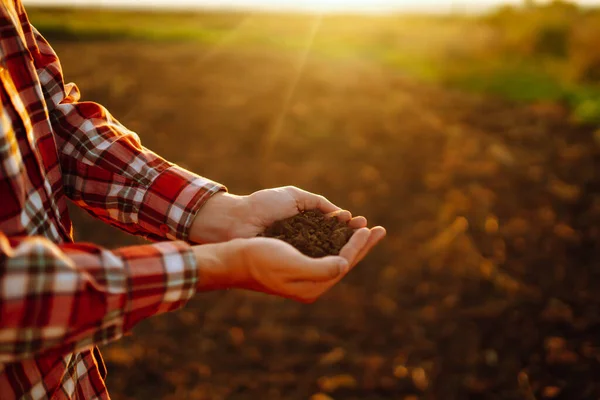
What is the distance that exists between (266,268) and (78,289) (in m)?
0.44

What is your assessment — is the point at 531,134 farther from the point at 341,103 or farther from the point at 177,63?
the point at 177,63

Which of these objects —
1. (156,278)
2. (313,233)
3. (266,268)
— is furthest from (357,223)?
(156,278)

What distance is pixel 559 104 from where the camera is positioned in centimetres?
800

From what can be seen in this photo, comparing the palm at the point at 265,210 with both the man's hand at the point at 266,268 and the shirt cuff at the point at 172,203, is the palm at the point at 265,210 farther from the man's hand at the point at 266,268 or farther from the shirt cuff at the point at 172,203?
the man's hand at the point at 266,268

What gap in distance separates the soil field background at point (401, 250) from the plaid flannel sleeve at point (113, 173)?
6.74 feet

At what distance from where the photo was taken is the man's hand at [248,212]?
1.59m

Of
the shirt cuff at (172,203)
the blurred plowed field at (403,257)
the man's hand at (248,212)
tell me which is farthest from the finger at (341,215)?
the blurred plowed field at (403,257)

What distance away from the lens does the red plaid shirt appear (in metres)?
1.01

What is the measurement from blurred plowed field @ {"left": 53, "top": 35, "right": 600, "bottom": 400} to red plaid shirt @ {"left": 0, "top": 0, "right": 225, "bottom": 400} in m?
2.09

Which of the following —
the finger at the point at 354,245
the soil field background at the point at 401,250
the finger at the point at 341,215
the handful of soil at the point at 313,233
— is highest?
the finger at the point at 354,245

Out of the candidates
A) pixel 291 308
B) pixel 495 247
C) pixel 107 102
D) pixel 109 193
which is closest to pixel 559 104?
pixel 495 247

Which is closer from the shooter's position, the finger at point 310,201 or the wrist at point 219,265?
the wrist at point 219,265

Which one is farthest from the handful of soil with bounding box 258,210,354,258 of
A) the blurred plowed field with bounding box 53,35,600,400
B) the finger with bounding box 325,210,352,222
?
the blurred plowed field with bounding box 53,35,600,400

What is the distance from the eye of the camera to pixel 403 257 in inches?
179
